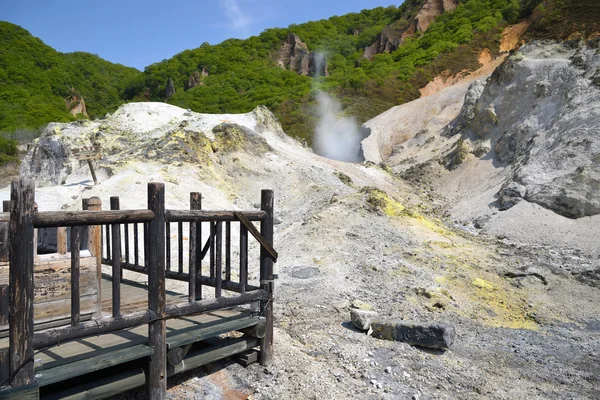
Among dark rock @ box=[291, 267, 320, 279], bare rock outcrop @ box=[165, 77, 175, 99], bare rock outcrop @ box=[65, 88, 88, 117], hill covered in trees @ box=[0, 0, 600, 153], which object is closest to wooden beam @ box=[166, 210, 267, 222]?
dark rock @ box=[291, 267, 320, 279]

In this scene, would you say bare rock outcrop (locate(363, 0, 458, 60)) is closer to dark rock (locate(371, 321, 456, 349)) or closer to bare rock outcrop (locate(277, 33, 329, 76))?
bare rock outcrop (locate(277, 33, 329, 76))

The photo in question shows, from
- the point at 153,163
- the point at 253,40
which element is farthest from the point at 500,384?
the point at 253,40

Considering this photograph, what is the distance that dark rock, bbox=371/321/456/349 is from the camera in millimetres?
5762

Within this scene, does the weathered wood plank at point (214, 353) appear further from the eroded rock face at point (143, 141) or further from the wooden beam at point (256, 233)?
the eroded rock face at point (143, 141)

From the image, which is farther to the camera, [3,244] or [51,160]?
[51,160]

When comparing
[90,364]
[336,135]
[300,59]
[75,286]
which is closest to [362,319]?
[90,364]

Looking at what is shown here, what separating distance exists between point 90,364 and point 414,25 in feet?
231

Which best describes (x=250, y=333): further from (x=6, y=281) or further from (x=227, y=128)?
(x=227, y=128)

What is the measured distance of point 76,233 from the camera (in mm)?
3355

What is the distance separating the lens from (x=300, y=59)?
73875mm

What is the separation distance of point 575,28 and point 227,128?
30354 mm

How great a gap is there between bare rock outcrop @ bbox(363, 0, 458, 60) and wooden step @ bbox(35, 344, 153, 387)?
66484 millimetres

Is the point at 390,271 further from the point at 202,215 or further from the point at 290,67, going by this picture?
the point at 290,67

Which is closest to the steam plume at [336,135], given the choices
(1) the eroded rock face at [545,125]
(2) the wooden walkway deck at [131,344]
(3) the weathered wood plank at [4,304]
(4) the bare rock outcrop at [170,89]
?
(1) the eroded rock face at [545,125]
